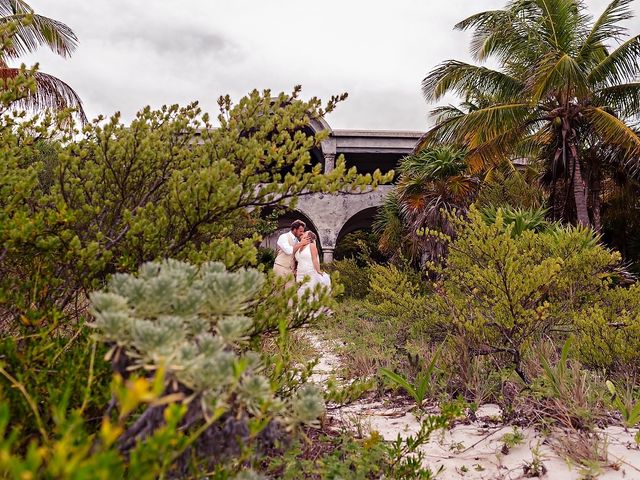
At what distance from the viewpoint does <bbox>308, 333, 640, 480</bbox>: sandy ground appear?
2393 mm

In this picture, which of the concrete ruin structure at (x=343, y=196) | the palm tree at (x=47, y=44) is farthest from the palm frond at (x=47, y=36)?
the concrete ruin structure at (x=343, y=196)

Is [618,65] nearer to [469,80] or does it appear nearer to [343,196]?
[469,80]

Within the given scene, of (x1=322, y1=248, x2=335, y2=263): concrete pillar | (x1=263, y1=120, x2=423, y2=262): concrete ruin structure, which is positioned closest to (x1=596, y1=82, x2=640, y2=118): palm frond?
(x1=263, y1=120, x2=423, y2=262): concrete ruin structure

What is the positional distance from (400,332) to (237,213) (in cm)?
442

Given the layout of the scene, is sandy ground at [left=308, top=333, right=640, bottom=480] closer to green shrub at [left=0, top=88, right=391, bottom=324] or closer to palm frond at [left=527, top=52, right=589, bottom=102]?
green shrub at [left=0, top=88, right=391, bottom=324]

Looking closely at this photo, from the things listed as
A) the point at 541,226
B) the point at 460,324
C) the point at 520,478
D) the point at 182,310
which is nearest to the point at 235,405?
the point at 182,310

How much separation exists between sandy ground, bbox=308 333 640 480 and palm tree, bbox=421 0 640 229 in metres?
8.96

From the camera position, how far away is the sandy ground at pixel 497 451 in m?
2.39

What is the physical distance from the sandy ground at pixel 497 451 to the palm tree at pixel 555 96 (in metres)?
8.96

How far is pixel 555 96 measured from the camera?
11.5 m

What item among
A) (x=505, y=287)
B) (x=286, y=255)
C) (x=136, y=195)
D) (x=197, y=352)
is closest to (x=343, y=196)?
(x=286, y=255)

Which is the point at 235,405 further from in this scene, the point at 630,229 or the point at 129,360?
the point at 630,229

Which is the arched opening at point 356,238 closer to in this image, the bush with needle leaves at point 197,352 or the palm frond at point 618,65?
the palm frond at point 618,65

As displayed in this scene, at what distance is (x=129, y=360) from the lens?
46.4 inches
